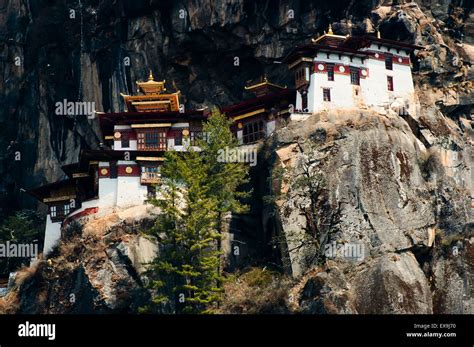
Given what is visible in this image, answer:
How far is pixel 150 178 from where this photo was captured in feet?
254

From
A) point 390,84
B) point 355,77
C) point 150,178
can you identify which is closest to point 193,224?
point 150,178

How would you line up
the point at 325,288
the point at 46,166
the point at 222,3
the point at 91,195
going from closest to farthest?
the point at 325,288
the point at 91,195
the point at 222,3
the point at 46,166

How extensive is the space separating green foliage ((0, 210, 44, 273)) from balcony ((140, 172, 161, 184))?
48.2 feet

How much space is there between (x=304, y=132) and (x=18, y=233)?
27.8 meters

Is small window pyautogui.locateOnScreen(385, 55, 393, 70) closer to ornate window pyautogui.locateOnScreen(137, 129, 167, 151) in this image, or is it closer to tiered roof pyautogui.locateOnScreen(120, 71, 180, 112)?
tiered roof pyautogui.locateOnScreen(120, 71, 180, 112)

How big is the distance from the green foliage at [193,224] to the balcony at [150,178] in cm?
276

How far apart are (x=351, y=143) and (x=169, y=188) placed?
13181 millimetres

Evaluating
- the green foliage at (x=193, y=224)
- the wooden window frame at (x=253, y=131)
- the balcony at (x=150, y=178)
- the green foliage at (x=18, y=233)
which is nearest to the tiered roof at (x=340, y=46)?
the wooden window frame at (x=253, y=131)

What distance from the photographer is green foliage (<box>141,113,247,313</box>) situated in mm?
67125

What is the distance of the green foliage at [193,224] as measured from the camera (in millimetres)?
67125

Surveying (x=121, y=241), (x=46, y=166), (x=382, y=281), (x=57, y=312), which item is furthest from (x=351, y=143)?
(x=46, y=166)

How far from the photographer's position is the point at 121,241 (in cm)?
7275

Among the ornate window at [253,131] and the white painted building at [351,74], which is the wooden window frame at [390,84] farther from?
the ornate window at [253,131]

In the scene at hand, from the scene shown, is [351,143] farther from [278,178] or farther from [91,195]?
[91,195]
